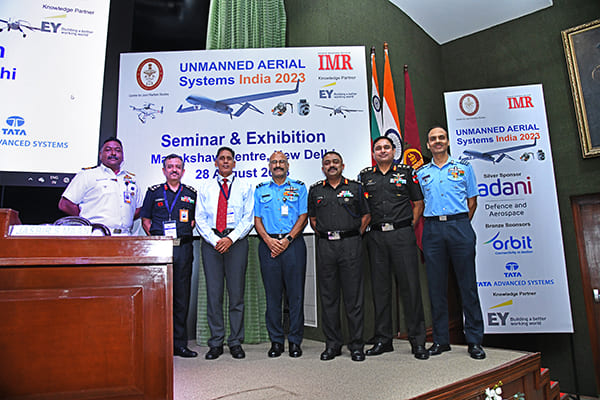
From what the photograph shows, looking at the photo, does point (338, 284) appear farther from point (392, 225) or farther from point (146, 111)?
point (146, 111)

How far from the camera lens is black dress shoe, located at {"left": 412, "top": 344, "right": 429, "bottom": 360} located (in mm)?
2406

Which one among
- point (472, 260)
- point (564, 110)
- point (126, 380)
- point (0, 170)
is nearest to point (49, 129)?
point (0, 170)

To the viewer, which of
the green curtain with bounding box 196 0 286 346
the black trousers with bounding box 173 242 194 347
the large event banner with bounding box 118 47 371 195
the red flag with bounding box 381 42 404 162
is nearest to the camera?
the black trousers with bounding box 173 242 194 347

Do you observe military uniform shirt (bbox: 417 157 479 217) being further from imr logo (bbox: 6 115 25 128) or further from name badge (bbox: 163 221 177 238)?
imr logo (bbox: 6 115 25 128)

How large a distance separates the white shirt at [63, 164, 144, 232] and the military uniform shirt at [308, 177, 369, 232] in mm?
1323

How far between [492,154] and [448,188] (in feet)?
5.83

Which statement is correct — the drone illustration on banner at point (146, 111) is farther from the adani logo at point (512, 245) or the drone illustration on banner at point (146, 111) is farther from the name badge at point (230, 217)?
the adani logo at point (512, 245)

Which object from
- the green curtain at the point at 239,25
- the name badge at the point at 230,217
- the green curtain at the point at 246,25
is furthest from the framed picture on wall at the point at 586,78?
the name badge at the point at 230,217

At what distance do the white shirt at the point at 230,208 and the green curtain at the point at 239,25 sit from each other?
57.0 inches

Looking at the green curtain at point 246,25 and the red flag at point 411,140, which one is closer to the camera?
the red flag at point 411,140

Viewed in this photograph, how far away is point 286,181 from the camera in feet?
9.38

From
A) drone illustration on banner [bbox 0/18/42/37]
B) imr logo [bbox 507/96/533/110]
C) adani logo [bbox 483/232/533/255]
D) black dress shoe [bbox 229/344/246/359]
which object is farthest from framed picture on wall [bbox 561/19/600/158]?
drone illustration on banner [bbox 0/18/42/37]

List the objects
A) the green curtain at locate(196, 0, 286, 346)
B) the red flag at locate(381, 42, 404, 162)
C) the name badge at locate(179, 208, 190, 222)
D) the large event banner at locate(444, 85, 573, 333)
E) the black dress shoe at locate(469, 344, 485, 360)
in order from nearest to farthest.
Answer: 1. the black dress shoe at locate(469, 344, 485, 360)
2. the name badge at locate(179, 208, 190, 222)
3. the red flag at locate(381, 42, 404, 162)
4. the green curtain at locate(196, 0, 286, 346)
5. the large event banner at locate(444, 85, 573, 333)

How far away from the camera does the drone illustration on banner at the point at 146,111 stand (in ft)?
10.4
